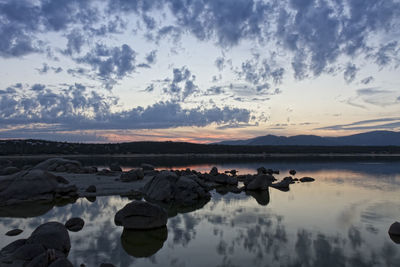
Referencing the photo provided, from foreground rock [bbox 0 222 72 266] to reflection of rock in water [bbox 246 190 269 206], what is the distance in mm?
12380

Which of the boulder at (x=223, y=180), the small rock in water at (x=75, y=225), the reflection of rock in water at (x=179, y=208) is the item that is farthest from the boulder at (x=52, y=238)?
the boulder at (x=223, y=180)

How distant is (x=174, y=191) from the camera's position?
20.6m

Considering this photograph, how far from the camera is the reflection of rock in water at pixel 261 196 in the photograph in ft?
64.9

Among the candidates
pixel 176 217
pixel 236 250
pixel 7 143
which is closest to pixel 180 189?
pixel 176 217

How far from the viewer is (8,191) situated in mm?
19031

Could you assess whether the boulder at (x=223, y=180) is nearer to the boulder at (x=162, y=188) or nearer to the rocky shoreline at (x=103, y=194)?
the rocky shoreline at (x=103, y=194)

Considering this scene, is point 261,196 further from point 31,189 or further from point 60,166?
point 60,166

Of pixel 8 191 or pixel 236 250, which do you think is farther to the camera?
pixel 8 191

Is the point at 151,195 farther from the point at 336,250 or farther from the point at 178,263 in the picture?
the point at 336,250

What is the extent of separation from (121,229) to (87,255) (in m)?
3.20

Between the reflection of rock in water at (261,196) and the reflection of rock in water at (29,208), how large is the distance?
12.0 m

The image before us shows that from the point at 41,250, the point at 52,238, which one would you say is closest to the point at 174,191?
the point at 52,238

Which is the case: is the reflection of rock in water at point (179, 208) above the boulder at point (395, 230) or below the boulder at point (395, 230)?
below

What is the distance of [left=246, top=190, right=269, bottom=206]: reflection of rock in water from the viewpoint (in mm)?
19788
